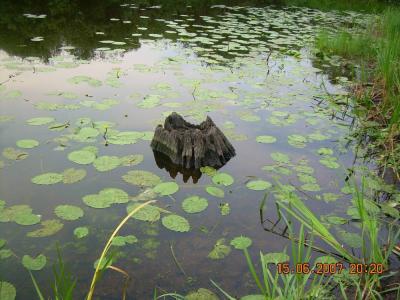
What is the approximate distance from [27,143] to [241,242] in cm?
215

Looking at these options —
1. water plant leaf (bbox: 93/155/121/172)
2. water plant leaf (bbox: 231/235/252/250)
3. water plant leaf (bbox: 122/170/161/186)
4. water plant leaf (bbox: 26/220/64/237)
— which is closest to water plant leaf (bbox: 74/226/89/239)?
water plant leaf (bbox: 26/220/64/237)

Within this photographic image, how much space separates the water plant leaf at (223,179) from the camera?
3131 millimetres

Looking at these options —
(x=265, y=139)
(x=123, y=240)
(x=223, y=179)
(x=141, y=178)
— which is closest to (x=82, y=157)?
(x=141, y=178)

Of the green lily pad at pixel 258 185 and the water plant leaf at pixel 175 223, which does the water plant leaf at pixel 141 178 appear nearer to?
the water plant leaf at pixel 175 223

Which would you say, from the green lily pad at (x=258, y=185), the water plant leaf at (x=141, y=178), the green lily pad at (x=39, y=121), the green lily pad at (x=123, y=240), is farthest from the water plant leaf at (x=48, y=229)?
the green lily pad at (x=39, y=121)

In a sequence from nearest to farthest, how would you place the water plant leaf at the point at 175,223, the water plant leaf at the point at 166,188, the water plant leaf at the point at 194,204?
the water plant leaf at the point at 175,223
the water plant leaf at the point at 194,204
the water plant leaf at the point at 166,188

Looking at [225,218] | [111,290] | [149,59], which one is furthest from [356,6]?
[111,290]

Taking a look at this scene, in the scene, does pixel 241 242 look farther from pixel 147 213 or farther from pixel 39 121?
pixel 39 121

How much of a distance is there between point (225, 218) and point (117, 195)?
813 mm

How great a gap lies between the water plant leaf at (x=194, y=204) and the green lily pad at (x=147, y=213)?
209 millimetres

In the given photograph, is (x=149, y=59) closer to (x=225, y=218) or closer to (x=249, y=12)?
(x=225, y=218)

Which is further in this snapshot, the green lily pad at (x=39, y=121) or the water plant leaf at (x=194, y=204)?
the green lily pad at (x=39, y=121)

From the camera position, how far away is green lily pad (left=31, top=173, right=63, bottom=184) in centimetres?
293

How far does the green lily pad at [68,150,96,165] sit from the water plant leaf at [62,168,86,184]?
0.11 meters
